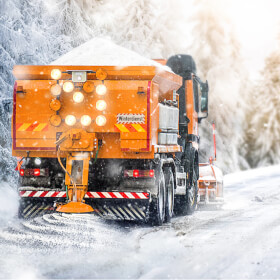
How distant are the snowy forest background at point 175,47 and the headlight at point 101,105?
4.90 metres

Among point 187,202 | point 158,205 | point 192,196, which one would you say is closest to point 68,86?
point 158,205

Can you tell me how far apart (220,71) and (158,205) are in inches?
945

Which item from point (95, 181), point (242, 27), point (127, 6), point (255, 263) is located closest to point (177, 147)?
point (95, 181)

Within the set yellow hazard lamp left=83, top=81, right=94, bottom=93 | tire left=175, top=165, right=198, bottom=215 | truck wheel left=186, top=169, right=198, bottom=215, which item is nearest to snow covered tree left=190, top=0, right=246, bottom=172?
truck wheel left=186, top=169, right=198, bottom=215

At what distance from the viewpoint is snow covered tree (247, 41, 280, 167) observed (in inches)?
1612

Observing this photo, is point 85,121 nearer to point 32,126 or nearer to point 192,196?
point 32,126

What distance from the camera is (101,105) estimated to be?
9.02 meters

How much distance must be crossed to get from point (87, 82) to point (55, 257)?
3225mm

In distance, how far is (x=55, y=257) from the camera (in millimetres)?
6715

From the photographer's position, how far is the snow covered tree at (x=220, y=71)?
32.3m

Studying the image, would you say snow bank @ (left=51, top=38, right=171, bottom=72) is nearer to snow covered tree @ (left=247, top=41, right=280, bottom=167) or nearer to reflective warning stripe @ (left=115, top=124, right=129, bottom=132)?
reflective warning stripe @ (left=115, top=124, right=129, bottom=132)

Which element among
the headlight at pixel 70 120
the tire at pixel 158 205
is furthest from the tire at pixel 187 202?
the headlight at pixel 70 120

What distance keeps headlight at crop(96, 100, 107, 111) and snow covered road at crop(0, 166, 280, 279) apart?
1578 mm

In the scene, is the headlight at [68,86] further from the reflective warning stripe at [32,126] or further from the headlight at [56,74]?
the reflective warning stripe at [32,126]
